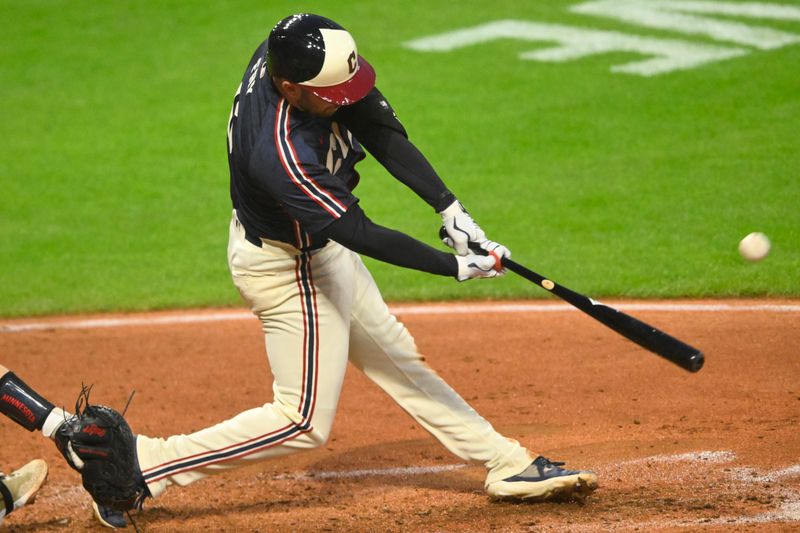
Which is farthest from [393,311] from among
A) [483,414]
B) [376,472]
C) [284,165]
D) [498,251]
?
[284,165]

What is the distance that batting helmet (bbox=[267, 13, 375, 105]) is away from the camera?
409 centimetres

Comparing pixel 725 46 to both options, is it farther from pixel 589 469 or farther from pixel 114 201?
pixel 589 469

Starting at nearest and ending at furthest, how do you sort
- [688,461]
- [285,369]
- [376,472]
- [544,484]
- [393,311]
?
[285,369] → [544,484] → [688,461] → [376,472] → [393,311]

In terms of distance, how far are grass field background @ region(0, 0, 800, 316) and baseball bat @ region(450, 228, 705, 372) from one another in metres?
2.91

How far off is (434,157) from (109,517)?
5.93 meters

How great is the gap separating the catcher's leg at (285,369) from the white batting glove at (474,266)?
20.7 inches

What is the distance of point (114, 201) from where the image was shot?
9734 mm

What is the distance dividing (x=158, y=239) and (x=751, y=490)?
554 centimetres

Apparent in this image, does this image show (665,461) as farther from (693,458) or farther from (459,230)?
(459,230)

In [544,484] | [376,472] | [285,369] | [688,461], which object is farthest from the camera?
[376,472]

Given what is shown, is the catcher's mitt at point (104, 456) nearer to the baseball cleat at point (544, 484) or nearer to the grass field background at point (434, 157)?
the baseball cleat at point (544, 484)

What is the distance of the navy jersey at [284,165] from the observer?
405 cm

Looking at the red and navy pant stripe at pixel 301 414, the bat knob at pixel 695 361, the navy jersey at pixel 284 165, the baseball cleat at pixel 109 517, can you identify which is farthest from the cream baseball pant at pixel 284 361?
the bat knob at pixel 695 361

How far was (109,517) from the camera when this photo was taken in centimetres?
467
